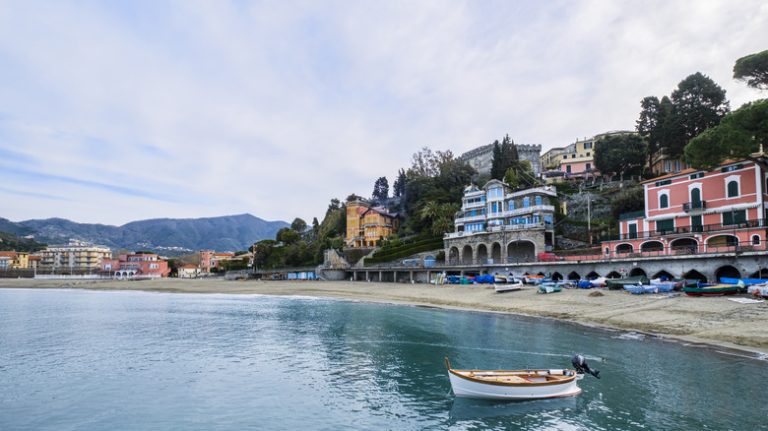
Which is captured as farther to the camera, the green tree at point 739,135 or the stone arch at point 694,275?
the stone arch at point 694,275

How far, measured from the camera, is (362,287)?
3004 inches

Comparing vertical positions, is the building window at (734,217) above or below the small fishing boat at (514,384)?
above

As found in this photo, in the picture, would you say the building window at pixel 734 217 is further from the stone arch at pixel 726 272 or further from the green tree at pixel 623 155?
the green tree at pixel 623 155

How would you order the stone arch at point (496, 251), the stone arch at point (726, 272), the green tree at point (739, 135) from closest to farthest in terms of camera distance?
the stone arch at point (726, 272) → the green tree at point (739, 135) → the stone arch at point (496, 251)

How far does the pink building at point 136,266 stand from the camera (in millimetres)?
141750

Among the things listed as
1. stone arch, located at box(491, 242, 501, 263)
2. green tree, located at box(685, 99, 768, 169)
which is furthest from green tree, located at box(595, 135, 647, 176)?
green tree, located at box(685, 99, 768, 169)

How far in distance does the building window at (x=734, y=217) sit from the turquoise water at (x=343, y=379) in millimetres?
26697

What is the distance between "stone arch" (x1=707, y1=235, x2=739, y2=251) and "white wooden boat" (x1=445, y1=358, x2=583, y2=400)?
3515 cm

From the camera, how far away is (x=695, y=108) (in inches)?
2778

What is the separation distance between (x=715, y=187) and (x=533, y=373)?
145ft

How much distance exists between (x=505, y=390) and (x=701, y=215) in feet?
149

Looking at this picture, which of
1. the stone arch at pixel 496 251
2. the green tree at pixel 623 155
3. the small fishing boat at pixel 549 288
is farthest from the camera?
the green tree at pixel 623 155

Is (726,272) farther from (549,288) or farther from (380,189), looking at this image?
(380,189)

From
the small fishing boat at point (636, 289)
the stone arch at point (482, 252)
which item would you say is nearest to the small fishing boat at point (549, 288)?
the small fishing boat at point (636, 289)
